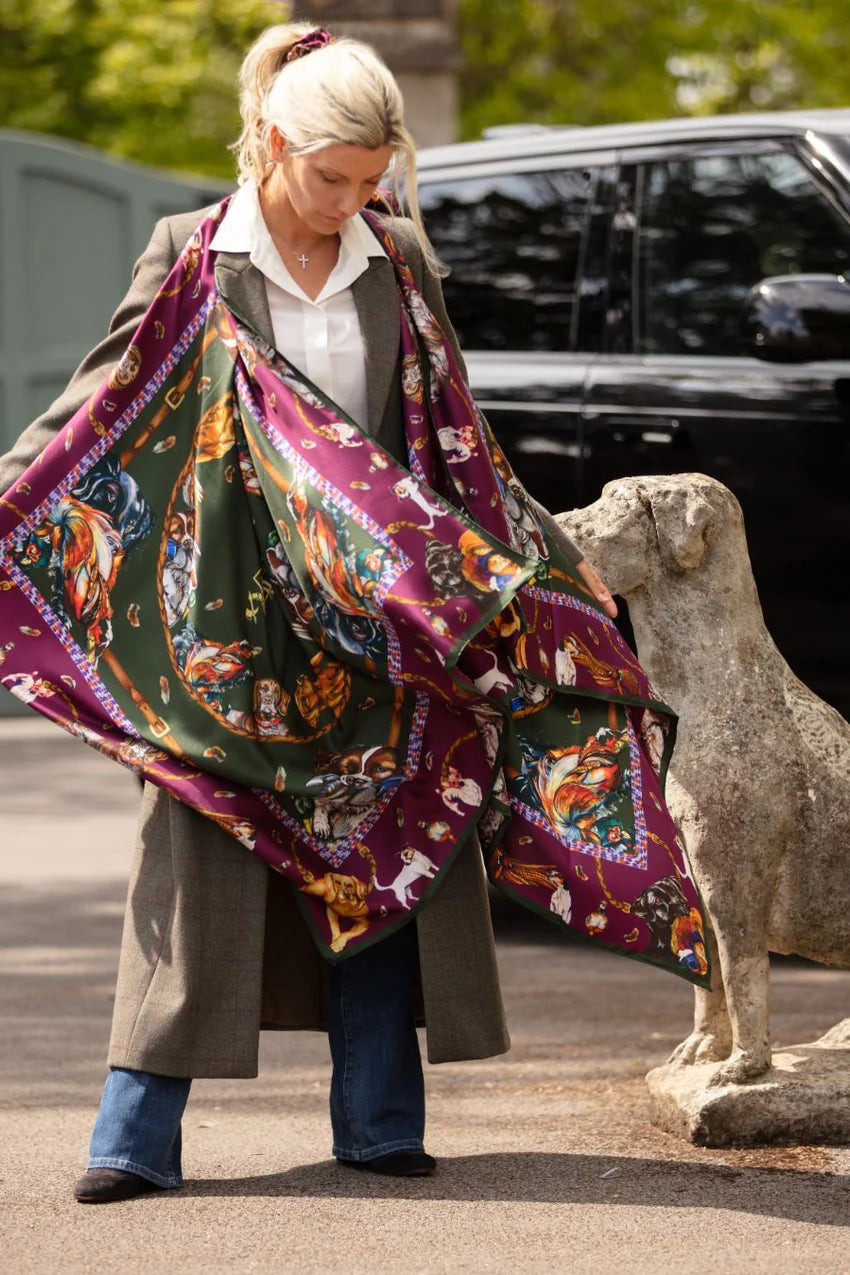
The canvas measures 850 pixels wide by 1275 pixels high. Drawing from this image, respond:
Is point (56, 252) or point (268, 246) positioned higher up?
point (56, 252)

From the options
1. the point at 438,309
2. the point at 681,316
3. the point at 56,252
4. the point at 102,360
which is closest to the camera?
the point at 102,360

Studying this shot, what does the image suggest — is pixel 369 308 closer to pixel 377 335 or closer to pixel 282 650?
pixel 377 335

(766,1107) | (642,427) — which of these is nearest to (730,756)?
(766,1107)

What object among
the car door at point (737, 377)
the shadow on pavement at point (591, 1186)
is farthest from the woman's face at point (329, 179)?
the car door at point (737, 377)

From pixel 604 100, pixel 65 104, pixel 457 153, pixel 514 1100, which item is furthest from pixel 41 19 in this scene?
pixel 514 1100

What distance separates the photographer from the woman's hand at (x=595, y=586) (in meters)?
3.70

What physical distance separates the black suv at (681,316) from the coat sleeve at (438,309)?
4.86ft

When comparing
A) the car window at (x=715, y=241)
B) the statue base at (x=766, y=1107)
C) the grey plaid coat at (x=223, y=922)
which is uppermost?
the car window at (x=715, y=241)

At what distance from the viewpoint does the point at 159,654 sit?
139 inches

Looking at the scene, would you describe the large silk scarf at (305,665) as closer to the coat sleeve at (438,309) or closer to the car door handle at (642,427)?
the coat sleeve at (438,309)

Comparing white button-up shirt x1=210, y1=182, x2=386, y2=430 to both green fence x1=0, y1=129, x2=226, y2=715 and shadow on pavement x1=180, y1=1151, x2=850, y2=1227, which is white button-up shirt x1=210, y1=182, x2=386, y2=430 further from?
green fence x1=0, y1=129, x2=226, y2=715

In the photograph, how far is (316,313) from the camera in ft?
11.8

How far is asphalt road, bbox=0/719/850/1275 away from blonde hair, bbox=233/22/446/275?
5.88ft

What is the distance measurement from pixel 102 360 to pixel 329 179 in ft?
1.77
